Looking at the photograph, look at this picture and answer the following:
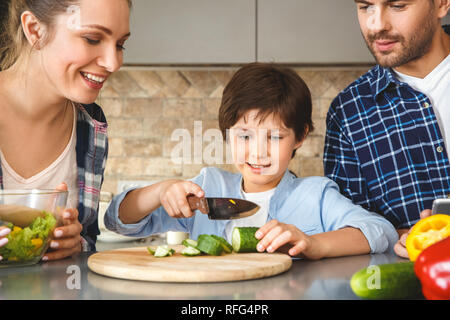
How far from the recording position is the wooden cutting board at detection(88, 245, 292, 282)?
0.80 m

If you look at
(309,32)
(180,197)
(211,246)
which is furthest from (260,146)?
(309,32)

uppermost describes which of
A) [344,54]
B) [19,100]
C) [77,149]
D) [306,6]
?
[306,6]

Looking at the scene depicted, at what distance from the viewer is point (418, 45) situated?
59.0 inches

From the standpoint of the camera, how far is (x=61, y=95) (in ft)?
4.19

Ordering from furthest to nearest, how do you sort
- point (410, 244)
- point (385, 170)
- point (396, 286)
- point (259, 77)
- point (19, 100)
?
point (385, 170)
point (259, 77)
point (19, 100)
point (410, 244)
point (396, 286)

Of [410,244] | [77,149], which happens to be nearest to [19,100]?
[77,149]

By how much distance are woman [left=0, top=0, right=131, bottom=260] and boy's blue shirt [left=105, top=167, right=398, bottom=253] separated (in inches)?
5.5

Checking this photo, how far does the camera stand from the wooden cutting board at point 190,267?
0.80m

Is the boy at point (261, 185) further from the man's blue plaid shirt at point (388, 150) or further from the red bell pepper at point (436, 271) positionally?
the red bell pepper at point (436, 271)

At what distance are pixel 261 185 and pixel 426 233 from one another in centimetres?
57

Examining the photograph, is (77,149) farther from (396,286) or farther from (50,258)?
(396,286)

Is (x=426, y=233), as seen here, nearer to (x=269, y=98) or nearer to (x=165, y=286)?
(x=165, y=286)

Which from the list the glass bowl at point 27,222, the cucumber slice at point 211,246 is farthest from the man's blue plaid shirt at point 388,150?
the glass bowl at point 27,222

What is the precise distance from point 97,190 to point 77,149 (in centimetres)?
13
